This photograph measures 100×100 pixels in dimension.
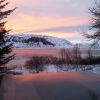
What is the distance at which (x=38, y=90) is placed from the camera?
8.73 m

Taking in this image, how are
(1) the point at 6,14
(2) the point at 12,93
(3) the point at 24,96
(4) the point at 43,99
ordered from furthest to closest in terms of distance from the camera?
(1) the point at 6,14
(2) the point at 12,93
(3) the point at 24,96
(4) the point at 43,99

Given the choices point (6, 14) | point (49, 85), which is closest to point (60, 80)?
point (49, 85)

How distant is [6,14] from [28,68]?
50.7 feet

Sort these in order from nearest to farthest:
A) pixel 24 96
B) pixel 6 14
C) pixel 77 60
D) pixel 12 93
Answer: pixel 24 96, pixel 12 93, pixel 6 14, pixel 77 60

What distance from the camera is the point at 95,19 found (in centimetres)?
3575

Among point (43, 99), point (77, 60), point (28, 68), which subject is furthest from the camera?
point (77, 60)

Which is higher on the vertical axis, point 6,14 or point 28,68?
point 6,14

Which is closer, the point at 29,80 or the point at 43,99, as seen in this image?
the point at 43,99

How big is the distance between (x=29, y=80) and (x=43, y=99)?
2420 mm

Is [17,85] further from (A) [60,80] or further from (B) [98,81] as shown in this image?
(B) [98,81]

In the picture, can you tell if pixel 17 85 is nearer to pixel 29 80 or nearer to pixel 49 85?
pixel 29 80

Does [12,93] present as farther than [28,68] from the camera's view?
No

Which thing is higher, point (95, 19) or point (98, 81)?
point (95, 19)

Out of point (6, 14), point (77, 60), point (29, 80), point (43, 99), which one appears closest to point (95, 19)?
point (77, 60)
